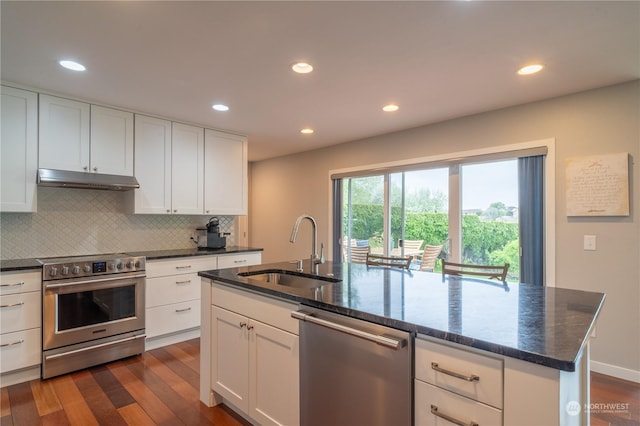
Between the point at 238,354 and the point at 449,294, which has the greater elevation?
the point at 449,294

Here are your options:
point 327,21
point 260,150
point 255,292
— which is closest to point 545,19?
point 327,21

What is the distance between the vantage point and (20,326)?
8.45 ft

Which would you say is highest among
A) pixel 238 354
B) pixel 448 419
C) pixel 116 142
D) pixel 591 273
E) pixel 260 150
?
pixel 260 150

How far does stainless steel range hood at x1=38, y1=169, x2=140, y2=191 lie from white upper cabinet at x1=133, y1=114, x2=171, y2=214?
0.50ft

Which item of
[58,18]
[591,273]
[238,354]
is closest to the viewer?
[58,18]

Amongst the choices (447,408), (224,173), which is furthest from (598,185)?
(224,173)

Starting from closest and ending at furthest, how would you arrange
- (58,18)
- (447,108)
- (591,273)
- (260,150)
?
(58,18)
(591,273)
(447,108)
(260,150)

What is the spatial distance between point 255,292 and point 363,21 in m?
1.62

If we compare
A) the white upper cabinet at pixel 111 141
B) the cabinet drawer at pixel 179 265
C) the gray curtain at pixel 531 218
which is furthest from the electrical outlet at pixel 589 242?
the white upper cabinet at pixel 111 141

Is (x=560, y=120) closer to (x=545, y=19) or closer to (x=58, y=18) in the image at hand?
(x=545, y=19)

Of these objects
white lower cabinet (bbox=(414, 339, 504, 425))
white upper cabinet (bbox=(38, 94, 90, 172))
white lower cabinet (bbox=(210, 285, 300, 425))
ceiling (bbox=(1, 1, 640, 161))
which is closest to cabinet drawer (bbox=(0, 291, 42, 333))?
white upper cabinet (bbox=(38, 94, 90, 172))

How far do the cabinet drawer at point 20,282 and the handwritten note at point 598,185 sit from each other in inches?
175

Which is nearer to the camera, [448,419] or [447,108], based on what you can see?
[448,419]

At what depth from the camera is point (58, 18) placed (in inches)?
72.3
